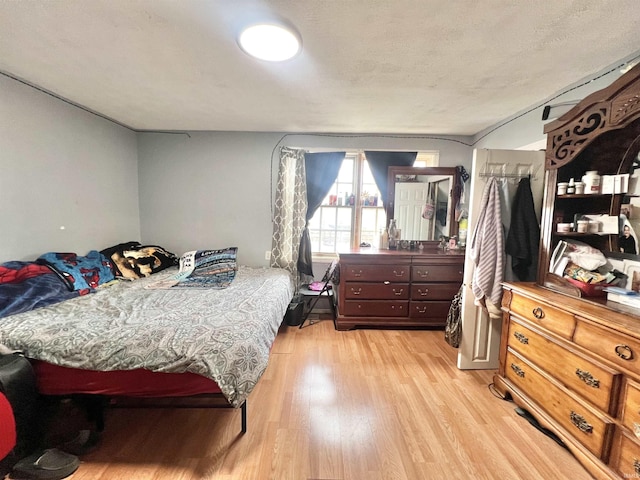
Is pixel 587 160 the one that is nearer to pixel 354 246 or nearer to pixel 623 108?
pixel 623 108

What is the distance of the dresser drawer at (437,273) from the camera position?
2.92 metres

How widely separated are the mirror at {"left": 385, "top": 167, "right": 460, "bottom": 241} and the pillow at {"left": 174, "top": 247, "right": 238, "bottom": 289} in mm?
2009

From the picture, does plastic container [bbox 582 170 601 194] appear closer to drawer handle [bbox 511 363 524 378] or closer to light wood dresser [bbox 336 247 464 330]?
drawer handle [bbox 511 363 524 378]

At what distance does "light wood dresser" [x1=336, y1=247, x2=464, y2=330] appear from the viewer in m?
2.92

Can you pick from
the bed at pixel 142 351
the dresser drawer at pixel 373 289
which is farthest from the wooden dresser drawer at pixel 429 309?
the bed at pixel 142 351

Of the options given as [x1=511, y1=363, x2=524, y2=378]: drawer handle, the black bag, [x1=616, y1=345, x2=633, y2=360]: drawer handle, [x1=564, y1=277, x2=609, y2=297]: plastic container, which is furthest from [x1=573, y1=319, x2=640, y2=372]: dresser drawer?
the black bag

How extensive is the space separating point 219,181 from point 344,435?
2.98 metres

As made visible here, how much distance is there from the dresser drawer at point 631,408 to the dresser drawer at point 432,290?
5.80ft

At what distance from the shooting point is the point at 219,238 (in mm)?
3432

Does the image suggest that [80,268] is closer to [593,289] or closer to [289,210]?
[289,210]

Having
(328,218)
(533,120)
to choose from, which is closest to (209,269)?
(328,218)

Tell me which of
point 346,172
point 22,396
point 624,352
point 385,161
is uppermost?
point 385,161

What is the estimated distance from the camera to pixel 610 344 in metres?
1.24

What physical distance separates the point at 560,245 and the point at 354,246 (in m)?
2.08
